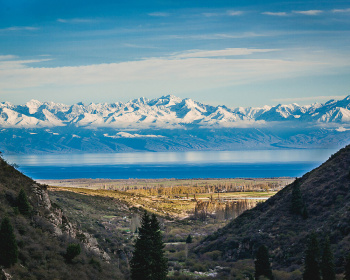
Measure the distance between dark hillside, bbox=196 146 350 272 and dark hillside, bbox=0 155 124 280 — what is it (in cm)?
2134

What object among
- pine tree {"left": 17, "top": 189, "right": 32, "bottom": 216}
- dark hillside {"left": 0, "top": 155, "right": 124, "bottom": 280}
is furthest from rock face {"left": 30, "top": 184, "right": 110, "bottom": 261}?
pine tree {"left": 17, "top": 189, "right": 32, "bottom": 216}

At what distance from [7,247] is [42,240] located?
7.09 meters

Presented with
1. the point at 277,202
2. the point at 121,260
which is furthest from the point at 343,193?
the point at 121,260

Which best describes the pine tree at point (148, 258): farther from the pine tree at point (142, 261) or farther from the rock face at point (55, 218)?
the rock face at point (55, 218)

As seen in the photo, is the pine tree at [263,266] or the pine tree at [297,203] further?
the pine tree at [297,203]

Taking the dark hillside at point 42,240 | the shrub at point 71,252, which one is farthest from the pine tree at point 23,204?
the shrub at point 71,252

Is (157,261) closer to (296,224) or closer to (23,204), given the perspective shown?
(23,204)

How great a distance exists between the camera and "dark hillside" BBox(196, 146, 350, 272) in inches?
2114

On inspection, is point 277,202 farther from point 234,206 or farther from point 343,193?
point 234,206

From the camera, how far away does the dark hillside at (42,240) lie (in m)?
32.9

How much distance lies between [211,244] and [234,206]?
8024cm

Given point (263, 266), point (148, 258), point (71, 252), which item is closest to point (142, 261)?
point (148, 258)

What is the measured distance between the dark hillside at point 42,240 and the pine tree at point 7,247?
517mm

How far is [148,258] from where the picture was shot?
132 ft
